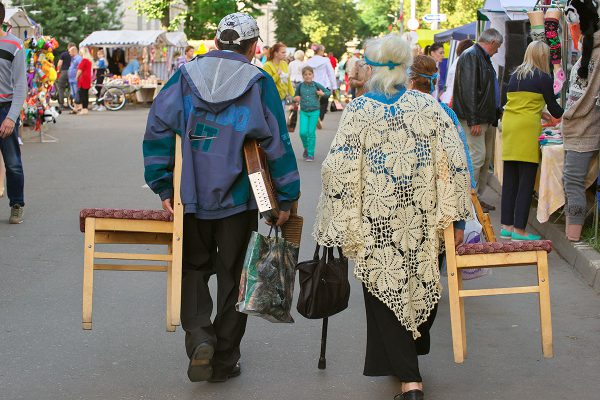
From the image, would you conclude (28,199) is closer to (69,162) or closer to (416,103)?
(69,162)

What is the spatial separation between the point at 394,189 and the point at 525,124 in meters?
4.71

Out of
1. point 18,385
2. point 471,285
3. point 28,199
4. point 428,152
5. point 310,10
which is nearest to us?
point 428,152

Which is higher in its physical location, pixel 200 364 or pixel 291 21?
pixel 200 364

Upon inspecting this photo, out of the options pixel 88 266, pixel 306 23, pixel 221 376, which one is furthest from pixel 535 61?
pixel 306 23

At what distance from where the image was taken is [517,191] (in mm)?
9500

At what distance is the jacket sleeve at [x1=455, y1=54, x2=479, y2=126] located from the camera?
35.0 ft

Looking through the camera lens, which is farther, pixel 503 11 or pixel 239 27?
pixel 503 11

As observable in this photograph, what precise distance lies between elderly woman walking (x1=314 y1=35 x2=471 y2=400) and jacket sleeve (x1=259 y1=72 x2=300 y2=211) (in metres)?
0.19

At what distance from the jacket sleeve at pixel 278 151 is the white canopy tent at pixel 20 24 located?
16.2 metres

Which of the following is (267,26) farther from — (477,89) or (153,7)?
(477,89)

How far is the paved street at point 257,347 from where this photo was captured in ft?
17.1

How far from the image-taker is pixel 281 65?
1509 centimetres

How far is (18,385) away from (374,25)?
105 m

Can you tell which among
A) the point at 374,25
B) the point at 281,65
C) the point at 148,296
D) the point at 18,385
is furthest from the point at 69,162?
the point at 374,25
